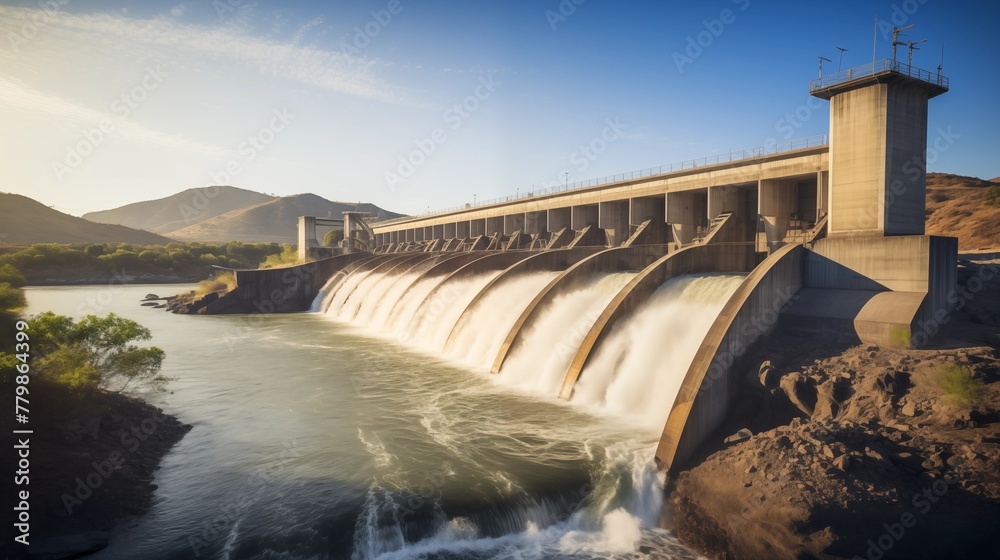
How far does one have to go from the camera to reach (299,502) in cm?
1080

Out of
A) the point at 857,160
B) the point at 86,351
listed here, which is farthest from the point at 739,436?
the point at 86,351

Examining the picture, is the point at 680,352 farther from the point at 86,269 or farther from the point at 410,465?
the point at 86,269

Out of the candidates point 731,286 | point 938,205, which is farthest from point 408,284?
point 938,205

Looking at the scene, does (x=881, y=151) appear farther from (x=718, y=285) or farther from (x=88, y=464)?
(x=88, y=464)

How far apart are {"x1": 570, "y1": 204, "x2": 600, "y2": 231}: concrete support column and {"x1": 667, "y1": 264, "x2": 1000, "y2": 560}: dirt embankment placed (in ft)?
78.1

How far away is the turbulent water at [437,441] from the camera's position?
9828mm

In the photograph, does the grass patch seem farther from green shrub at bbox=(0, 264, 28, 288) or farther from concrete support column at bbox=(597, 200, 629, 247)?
green shrub at bbox=(0, 264, 28, 288)

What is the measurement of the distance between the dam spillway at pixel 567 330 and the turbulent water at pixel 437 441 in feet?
0.24

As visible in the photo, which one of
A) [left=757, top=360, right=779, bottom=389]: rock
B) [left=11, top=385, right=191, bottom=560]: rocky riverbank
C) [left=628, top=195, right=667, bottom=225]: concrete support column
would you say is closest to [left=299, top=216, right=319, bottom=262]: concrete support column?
[left=628, top=195, right=667, bottom=225]: concrete support column

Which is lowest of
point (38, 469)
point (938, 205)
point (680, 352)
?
point (38, 469)

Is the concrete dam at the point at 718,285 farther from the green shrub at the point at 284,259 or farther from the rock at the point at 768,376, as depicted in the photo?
the green shrub at the point at 284,259

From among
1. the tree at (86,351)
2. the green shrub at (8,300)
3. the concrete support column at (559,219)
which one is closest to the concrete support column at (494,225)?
the concrete support column at (559,219)

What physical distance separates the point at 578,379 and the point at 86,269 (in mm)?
85437

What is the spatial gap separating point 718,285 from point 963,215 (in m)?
42.5
